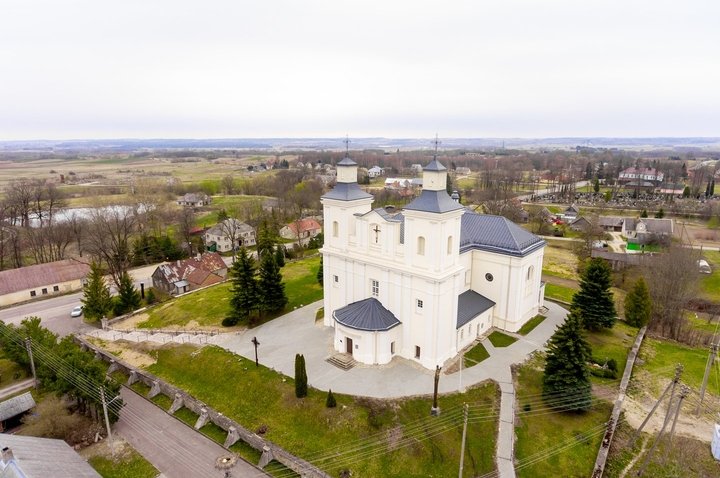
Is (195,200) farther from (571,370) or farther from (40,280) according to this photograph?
(571,370)

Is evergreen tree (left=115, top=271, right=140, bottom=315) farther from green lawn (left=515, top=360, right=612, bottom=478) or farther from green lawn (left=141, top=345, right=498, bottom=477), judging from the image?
green lawn (left=515, top=360, right=612, bottom=478)

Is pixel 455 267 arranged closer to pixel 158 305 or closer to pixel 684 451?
pixel 684 451

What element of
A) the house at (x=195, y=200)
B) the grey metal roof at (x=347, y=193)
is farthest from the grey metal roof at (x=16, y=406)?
the house at (x=195, y=200)

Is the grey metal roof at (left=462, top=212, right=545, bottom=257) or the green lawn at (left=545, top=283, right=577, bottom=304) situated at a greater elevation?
the grey metal roof at (left=462, top=212, right=545, bottom=257)

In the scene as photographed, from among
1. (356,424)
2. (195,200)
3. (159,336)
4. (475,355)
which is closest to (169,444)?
(356,424)

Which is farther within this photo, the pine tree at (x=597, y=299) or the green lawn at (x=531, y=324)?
the pine tree at (x=597, y=299)

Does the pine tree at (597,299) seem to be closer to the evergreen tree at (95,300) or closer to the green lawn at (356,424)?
the green lawn at (356,424)

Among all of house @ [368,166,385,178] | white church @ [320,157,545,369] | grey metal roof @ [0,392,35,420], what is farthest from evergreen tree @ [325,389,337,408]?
house @ [368,166,385,178]
